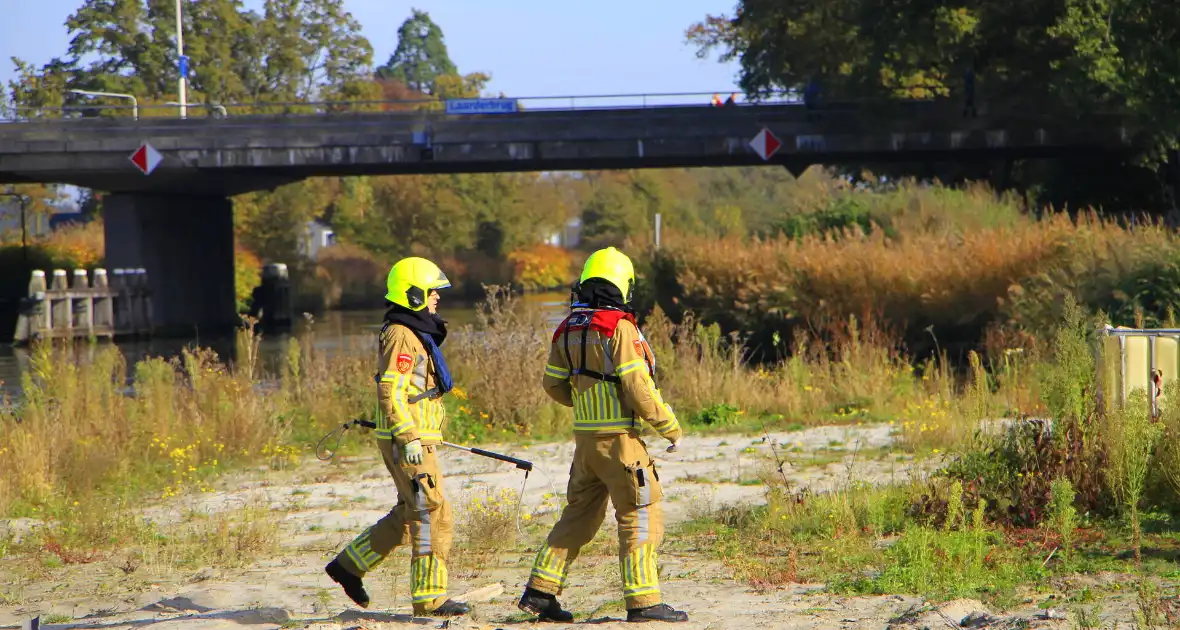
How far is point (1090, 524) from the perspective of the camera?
343 inches

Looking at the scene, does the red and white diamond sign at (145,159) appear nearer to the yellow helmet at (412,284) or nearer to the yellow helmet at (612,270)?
the yellow helmet at (412,284)

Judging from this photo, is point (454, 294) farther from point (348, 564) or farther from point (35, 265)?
point (348, 564)

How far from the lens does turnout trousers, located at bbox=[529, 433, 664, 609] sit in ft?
22.5

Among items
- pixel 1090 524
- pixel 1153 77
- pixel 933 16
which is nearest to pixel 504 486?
pixel 1090 524

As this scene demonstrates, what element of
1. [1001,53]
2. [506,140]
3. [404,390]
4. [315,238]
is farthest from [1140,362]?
[315,238]

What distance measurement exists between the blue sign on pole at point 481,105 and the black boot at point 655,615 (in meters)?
33.4

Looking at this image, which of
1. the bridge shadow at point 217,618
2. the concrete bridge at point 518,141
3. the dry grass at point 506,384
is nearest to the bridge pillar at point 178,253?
the concrete bridge at point 518,141

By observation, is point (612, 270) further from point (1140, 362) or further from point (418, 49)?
point (418, 49)

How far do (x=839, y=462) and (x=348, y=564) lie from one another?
5.88 m

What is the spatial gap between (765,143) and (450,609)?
30.5m

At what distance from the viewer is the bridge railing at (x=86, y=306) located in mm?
39594

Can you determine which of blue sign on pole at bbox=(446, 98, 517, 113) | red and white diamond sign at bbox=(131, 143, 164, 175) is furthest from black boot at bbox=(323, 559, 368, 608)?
blue sign on pole at bbox=(446, 98, 517, 113)

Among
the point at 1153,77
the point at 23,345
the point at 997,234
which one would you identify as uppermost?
the point at 1153,77

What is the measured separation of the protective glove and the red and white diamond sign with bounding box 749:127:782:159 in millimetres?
30358
